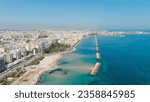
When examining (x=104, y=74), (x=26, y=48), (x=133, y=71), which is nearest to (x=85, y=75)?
(x=104, y=74)

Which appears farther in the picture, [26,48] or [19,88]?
[26,48]

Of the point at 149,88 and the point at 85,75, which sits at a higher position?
the point at 149,88

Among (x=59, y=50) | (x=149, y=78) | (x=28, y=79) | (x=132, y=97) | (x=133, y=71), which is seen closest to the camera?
(x=132, y=97)

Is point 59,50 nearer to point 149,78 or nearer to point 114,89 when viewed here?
point 149,78

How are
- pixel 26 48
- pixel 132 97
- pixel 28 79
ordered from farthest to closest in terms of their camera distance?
1. pixel 26 48
2. pixel 28 79
3. pixel 132 97

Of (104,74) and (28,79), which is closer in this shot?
(28,79)

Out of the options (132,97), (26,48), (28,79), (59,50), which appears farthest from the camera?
(59,50)

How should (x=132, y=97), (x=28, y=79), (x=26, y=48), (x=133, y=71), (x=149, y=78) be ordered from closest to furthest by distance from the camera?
(x=132, y=97)
(x=28, y=79)
(x=149, y=78)
(x=133, y=71)
(x=26, y=48)

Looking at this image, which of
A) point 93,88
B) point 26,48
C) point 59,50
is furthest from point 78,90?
point 59,50

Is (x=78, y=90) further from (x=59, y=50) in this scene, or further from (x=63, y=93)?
(x=59, y=50)
